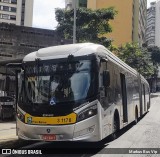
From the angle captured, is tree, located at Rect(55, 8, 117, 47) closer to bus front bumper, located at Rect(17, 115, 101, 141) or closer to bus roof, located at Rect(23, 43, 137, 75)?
bus roof, located at Rect(23, 43, 137, 75)

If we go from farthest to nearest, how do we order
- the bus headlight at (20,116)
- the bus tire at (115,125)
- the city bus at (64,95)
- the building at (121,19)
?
the building at (121,19)
the bus tire at (115,125)
the bus headlight at (20,116)
the city bus at (64,95)

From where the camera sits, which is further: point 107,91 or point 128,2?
point 128,2

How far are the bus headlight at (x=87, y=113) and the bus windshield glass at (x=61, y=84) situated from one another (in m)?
0.32

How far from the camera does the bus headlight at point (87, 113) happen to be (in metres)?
10.1

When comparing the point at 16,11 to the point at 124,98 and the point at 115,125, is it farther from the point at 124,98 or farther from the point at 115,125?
the point at 115,125

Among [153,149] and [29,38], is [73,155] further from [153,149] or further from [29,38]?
[29,38]

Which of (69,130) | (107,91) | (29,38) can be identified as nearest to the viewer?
(69,130)

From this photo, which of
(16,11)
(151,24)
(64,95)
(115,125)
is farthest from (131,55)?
(151,24)

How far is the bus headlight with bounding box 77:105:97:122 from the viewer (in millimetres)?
10133

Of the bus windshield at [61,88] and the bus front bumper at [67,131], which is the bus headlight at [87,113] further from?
the bus windshield at [61,88]

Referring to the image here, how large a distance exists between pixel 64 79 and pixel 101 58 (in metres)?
1.34

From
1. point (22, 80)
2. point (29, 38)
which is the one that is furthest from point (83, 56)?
point (29, 38)

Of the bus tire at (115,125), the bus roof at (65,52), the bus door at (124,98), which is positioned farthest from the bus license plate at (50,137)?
the bus door at (124,98)

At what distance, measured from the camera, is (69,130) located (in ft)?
33.0
